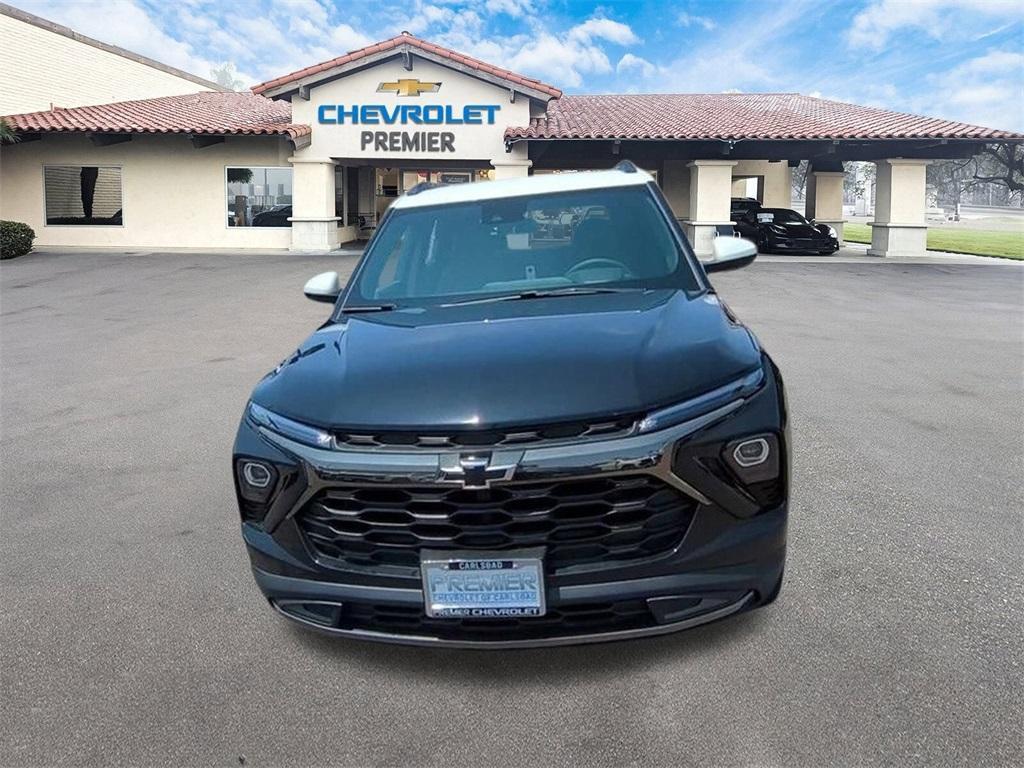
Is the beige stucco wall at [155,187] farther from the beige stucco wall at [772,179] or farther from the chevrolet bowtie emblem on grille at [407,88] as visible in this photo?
the beige stucco wall at [772,179]

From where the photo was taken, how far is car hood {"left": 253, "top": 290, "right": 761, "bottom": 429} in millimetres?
2443

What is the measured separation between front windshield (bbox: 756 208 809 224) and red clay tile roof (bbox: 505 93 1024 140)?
8.89 feet

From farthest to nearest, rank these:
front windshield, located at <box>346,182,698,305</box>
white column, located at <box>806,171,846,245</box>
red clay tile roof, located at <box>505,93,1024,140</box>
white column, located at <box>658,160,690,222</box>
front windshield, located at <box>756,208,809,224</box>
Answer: white column, located at <box>806,171,846,245</box>, white column, located at <box>658,160,690,222</box>, front windshield, located at <box>756,208,809,224</box>, red clay tile roof, located at <box>505,93,1024,140</box>, front windshield, located at <box>346,182,698,305</box>

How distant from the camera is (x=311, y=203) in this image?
22.5 m

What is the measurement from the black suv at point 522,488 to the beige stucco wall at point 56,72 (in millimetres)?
26811

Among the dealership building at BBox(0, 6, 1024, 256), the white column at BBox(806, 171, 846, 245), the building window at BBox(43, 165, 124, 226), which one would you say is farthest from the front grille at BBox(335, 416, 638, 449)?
the white column at BBox(806, 171, 846, 245)

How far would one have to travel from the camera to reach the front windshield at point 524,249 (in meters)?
3.73

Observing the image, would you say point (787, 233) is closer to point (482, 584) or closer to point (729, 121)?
point (729, 121)

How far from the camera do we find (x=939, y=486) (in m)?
4.57

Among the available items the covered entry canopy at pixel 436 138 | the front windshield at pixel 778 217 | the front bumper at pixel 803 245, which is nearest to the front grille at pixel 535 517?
the covered entry canopy at pixel 436 138

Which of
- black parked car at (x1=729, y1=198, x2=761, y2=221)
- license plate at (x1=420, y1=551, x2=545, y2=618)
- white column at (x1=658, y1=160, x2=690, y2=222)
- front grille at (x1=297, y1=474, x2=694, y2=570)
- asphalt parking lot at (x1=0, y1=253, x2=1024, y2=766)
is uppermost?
white column at (x1=658, y1=160, x2=690, y2=222)

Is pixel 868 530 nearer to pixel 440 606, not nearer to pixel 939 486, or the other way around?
pixel 939 486

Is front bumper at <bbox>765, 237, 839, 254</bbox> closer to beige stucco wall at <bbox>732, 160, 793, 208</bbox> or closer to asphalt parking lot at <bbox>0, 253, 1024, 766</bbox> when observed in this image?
beige stucco wall at <bbox>732, 160, 793, 208</bbox>

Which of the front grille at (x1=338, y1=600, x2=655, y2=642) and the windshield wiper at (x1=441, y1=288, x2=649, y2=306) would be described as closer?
the front grille at (x1=338, y1=600, x2=655, y2=642)
